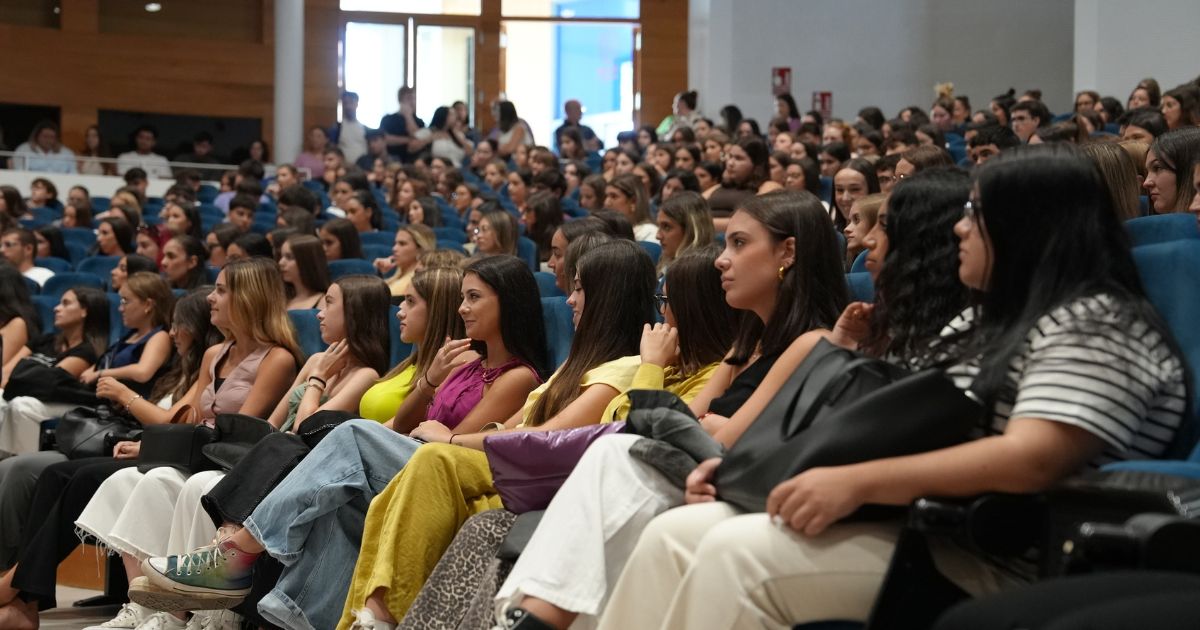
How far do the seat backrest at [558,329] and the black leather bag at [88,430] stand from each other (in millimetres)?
1518

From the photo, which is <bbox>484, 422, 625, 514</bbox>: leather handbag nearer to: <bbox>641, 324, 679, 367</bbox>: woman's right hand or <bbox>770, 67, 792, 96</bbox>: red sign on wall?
<bbox>641, 324, 679, 367</bbox>: woman's right hand

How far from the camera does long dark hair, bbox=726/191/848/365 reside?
2.69 m

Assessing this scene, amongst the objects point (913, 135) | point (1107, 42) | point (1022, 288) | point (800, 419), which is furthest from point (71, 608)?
point (1107, 42)

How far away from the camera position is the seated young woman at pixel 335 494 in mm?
3084

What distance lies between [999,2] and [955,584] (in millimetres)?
12972

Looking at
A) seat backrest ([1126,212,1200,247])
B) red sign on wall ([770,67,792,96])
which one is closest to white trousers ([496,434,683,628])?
seat backrest ([1126,212,1200,247])

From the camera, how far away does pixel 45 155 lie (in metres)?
11.5

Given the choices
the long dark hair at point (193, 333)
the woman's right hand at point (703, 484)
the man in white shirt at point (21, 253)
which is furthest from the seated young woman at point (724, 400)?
the man in white shirt at point (21, 253)

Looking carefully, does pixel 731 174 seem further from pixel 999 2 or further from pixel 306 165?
pixel 999 2

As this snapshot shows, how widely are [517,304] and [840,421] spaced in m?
1.73

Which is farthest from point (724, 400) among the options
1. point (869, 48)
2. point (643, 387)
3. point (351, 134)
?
point (869, 48)

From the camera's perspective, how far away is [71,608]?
4328 millimetres

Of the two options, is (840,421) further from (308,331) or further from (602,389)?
(308,331)

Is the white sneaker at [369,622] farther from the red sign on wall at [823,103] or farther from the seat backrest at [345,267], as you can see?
the red sign on wall at [823,103]
